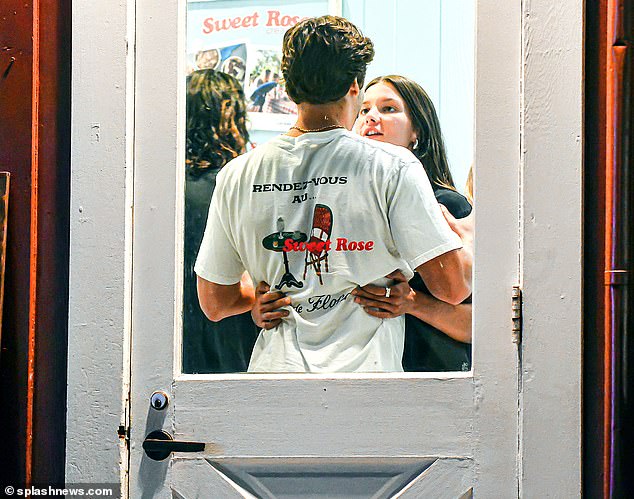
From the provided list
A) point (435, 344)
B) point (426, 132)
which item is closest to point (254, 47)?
point (426, 132)

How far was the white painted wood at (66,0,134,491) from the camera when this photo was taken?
87.6 inches

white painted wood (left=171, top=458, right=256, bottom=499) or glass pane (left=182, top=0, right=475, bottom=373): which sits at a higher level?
glass pane (left=182, top=0, right=475, bottom=373)

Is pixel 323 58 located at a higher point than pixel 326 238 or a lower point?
higher

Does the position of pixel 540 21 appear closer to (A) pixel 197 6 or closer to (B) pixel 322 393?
(A) pixel 197 6

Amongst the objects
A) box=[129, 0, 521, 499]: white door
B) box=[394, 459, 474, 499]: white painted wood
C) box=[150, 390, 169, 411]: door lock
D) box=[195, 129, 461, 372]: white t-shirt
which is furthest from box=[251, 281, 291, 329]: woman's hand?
box=[394, 459, 474, 499]: white painted wood

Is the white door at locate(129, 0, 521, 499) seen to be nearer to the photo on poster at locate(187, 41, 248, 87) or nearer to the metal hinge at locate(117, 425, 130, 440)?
the metal hinge at locate(117, 425, 130, 440)

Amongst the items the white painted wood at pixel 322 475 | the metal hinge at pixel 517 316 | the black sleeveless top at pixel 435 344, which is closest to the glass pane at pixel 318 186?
the black sleeveless top at pixel 435 344

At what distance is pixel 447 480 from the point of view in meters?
2.13

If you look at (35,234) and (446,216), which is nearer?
(446,216)

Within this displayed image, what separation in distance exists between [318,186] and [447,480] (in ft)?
2.40

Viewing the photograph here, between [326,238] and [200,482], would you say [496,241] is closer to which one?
[326,238]

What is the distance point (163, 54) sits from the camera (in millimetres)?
2264

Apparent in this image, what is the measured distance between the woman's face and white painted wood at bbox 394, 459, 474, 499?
730 mm

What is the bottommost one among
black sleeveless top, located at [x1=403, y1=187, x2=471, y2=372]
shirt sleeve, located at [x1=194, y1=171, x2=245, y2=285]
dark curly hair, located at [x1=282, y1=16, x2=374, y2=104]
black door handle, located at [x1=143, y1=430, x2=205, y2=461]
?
black door handle, located at [x1=143, y1=430, x2=205, y2=461]
